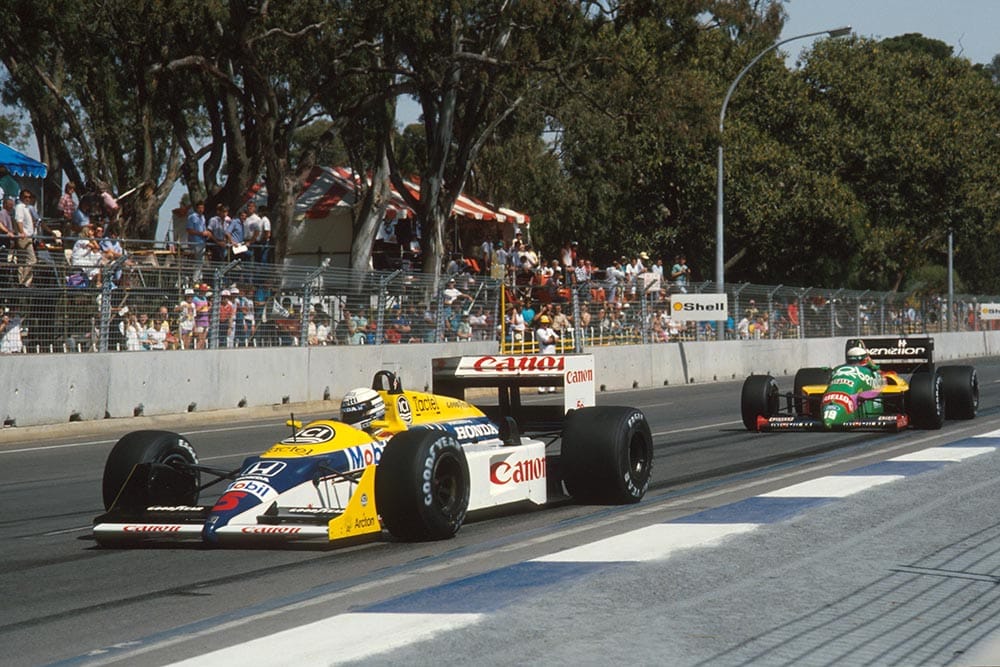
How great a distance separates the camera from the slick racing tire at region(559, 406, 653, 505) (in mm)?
10062

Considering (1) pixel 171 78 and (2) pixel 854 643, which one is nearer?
(2) pixel 854 643

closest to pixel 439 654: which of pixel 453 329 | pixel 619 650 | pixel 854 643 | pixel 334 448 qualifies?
pixel 619 650

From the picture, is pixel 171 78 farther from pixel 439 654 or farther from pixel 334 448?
pixel 439 654

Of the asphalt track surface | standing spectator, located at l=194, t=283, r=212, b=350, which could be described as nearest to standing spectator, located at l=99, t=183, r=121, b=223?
standing spectator, located at l=194, t=283, r=212, b=350

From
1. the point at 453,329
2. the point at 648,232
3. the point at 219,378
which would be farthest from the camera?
the point at 648,232

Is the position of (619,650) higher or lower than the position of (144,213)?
lower

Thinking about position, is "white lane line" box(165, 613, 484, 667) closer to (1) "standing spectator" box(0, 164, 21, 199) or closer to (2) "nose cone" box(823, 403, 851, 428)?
(2) "nose cone" box(823, 403, 851, 428)

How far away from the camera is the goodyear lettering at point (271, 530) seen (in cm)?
787

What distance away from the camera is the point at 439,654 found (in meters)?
5.43

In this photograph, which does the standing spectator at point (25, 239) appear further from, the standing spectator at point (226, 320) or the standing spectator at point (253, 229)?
the standing spectator at point (253, 229)

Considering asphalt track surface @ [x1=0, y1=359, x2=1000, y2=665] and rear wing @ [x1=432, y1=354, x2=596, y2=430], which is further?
rear wing @ [x1=432, y1=354, x2=596, y2=430]

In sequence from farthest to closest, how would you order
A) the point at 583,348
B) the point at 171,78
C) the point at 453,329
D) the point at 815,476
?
the point at 171,78 → the point at 583,348 → the point at 453,329 → the point at 815,476

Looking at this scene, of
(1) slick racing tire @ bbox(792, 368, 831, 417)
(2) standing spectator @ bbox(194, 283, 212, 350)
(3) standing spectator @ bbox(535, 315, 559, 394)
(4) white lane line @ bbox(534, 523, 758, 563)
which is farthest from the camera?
→ (3) standing spectator @ bbox(535, 315, 559, 394)

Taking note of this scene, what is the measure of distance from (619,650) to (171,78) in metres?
30.6
